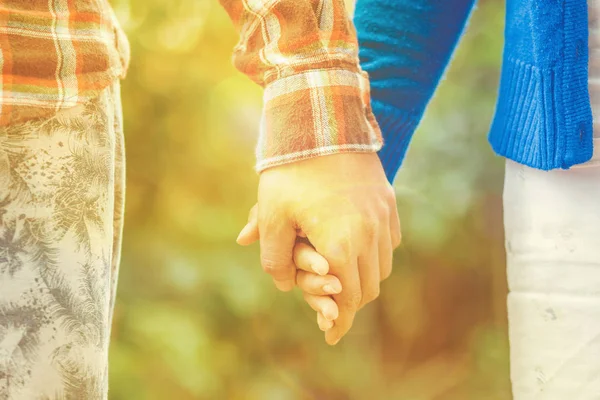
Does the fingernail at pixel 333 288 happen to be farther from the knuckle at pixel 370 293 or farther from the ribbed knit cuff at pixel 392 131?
the ribbed knit cuff at pixel 392 131

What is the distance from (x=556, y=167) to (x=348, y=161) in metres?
0.22

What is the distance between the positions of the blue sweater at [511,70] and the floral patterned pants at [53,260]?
421 millimetres

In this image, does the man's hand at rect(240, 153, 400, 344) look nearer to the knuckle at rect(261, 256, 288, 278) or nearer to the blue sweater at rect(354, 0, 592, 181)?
the knuckle at rect(261, 256, 288, 278)

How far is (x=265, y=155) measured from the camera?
0.67 meters

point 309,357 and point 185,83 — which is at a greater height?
point 185,83

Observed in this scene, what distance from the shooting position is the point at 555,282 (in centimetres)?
73

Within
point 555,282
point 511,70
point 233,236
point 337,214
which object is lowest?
point 233,236

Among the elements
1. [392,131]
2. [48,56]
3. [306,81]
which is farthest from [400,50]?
[48,56]

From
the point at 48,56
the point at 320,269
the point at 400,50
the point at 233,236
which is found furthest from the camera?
the point at 233,236

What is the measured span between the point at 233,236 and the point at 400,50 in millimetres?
1115

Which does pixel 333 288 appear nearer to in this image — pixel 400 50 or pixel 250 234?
pixel 250 234

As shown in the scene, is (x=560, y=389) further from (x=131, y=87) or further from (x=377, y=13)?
(x=131, y=87)

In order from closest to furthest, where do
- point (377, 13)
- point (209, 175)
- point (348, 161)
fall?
1. point (348, 161)
2. point (377, 13)
3. point (209, 175)

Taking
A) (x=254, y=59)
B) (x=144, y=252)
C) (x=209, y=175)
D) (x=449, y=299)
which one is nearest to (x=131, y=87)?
(x=209, y=175)
